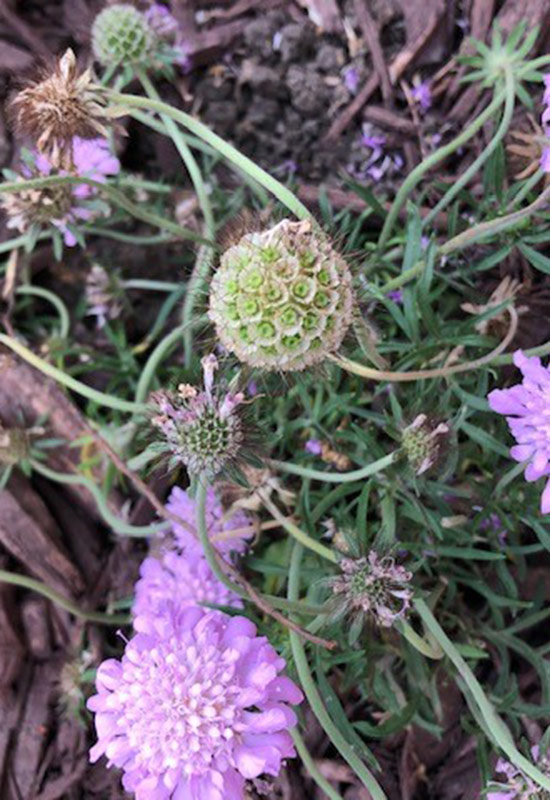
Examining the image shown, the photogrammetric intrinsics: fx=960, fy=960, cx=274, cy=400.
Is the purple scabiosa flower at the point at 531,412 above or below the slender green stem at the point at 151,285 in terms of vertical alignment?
above

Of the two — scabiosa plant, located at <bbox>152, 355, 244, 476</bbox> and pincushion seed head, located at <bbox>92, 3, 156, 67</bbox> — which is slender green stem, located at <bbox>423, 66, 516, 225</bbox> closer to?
scabiosa plant, located at <bbox>152, 355, 244, 476</bbox>

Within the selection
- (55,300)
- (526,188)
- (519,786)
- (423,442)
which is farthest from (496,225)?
(55,300)

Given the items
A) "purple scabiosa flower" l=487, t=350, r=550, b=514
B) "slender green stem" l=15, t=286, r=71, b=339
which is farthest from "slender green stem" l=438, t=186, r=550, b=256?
"slender green stem" l=15, t=286, r=71, b=339

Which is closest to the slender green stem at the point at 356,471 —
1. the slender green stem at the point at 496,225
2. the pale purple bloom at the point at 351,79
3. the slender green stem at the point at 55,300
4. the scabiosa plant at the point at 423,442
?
the scabiosa plant at the point at 423,442

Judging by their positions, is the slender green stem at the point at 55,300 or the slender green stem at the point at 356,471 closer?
the slender green stem at the point at 356,471

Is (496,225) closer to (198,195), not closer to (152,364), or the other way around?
(198,195)

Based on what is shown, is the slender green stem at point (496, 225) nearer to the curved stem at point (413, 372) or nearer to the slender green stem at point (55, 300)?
the curved stem at point (413, 372)

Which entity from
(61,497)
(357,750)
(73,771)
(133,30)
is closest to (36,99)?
(133,30)
